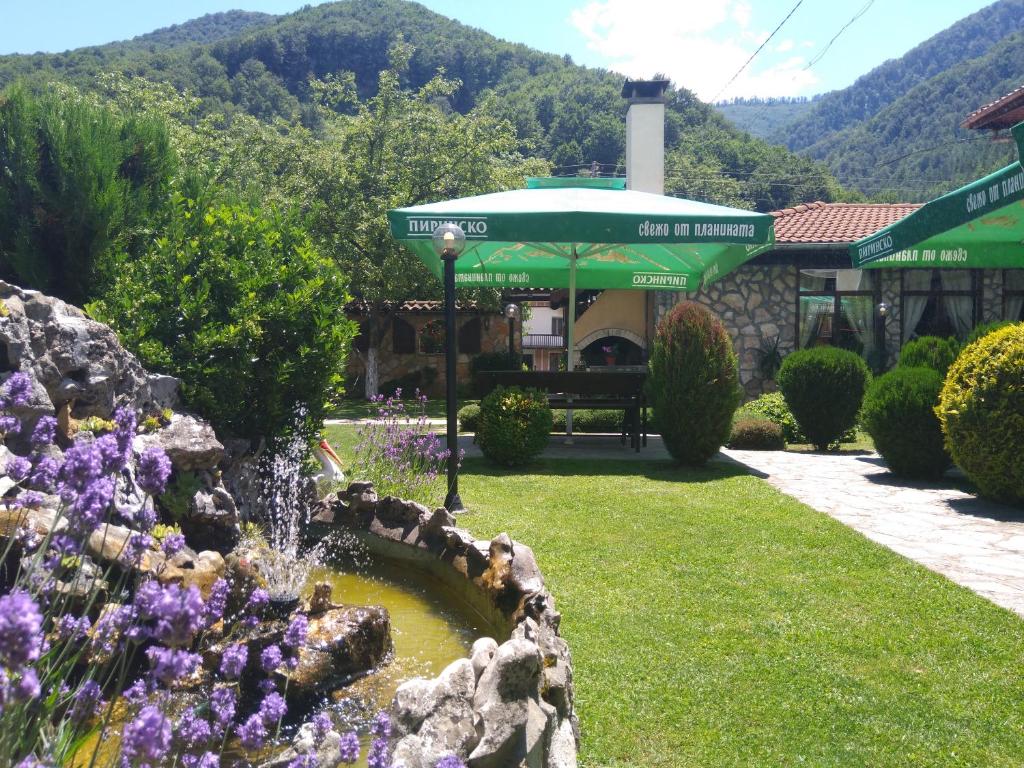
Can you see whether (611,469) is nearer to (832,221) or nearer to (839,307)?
(839,307)

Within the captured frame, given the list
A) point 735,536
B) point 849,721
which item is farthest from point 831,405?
point 849,721

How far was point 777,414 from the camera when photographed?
44.4ft

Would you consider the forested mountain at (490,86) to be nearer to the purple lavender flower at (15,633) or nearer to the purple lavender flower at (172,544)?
the purple lavender flower at (172,544)

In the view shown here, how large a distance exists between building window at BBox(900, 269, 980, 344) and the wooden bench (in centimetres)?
793

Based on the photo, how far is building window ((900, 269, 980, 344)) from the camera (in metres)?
Result: 16.9

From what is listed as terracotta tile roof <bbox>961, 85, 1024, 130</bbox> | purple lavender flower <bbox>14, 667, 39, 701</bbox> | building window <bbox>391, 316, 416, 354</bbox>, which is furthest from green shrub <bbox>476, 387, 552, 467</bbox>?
terracotta tile roof <bbox>961, 85, 1024, 130</bbox>

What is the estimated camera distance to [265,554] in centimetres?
522

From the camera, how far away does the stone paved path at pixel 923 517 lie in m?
5.59

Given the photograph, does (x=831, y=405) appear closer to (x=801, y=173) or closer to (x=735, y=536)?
(x=735, y=536)

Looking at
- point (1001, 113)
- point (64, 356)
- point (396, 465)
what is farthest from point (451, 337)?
point (1001, 113)

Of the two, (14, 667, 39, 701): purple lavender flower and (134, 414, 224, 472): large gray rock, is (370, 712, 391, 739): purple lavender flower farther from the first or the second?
(134, 414, 224, 472): large gray rock

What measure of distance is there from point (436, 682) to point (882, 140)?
2721 inches

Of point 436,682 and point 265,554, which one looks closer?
point 436,682

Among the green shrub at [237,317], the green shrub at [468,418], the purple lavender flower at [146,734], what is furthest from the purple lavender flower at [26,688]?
the green shrub at [468,418]
